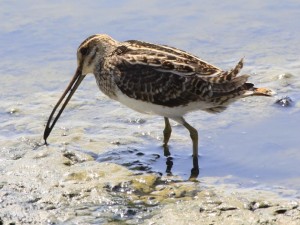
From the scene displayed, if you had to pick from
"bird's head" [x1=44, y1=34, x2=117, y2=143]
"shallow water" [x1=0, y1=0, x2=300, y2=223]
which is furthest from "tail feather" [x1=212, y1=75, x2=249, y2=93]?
"bird's head" [x1=44, y1=34, x2=117, y2=143]

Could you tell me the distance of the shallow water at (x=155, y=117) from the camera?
843 centimetres

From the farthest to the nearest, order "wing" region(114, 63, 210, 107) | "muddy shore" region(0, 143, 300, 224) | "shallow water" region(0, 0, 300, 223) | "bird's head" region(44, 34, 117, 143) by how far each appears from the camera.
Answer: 1. "bird's head" region(44, 34, 117, 143)
2. "shallow water" region(0, 0, 300, 223)
3. "wing" region(114, 63, 210, 107)
4. "muddy shore" region(0, 143, 300, 224)

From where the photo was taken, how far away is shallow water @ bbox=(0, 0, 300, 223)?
8.43 m

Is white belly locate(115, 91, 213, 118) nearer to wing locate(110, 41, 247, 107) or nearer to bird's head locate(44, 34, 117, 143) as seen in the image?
wing locate(110, 41, 247, 107)

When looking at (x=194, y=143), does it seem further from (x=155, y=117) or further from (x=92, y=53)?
(x=92, y=53)

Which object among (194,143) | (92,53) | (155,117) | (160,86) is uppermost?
(92,53)

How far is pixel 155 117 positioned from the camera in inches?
376

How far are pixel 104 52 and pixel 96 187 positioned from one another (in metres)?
1.75

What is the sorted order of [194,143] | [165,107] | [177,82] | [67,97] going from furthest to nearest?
[67,97] → [194,143] → [165,107] → [177,82]

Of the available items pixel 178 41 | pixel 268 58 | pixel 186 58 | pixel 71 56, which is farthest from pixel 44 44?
pixel 186 58

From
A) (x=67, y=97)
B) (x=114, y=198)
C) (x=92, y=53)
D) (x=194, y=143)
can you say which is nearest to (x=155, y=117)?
(x=67, y=97)

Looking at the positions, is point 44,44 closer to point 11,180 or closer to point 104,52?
point 104,52

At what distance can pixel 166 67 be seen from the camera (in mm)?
8109

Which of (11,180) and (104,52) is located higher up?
(104,52)
